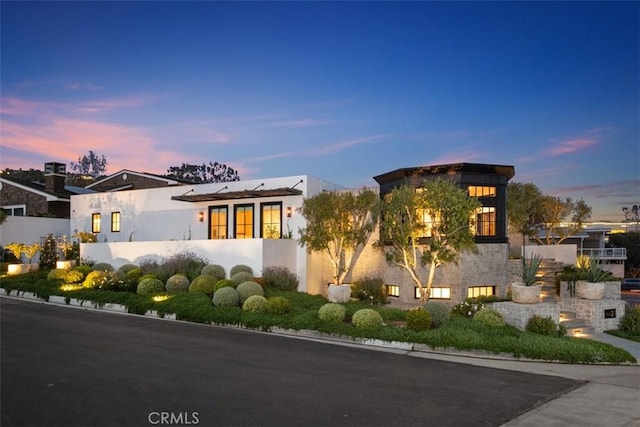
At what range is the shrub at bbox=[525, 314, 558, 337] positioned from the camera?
13.3m

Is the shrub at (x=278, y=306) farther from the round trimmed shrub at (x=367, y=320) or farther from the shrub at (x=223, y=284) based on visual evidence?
the shrub at (x=223, y=284)

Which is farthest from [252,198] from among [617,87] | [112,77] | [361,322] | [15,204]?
[15,204]

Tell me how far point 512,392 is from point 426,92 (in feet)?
49.7

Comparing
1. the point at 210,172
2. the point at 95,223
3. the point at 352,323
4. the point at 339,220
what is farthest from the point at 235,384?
the point at 210,172

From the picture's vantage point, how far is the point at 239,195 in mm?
21484

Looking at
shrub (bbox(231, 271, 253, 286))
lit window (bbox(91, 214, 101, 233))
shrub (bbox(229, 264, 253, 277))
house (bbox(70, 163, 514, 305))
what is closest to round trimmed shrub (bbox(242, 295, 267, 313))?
shrub (bbox(231, 271, 253, 286))

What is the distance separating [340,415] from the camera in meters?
6.46

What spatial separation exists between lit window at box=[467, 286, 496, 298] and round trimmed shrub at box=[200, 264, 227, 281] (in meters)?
9.59

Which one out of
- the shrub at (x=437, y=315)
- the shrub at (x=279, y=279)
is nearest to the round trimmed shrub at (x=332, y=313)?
the shrub at (x=437, y=315)

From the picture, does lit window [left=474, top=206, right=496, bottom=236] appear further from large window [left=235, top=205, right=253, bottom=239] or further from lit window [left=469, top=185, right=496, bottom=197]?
large window [left=235, top=205, right=253, bottom=239]

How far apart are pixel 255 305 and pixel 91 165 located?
73.9 metres

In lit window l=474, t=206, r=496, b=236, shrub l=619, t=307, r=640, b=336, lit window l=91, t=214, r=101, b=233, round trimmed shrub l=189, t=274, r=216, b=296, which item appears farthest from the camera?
lit window l=91, t=214, r=101, b=233

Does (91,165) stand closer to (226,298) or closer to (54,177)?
(54,177)

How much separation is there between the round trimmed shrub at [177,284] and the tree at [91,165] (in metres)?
67.6
